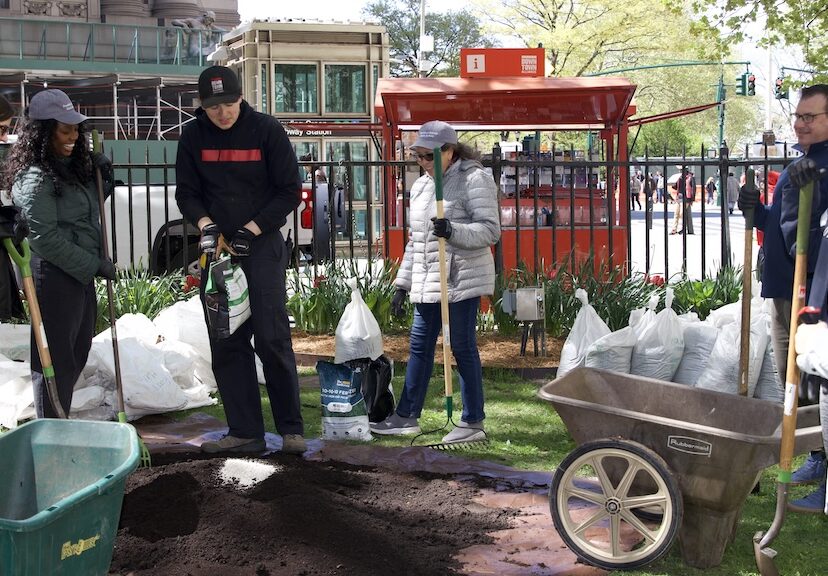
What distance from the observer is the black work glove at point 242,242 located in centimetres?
570

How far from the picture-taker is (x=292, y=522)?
180 inches

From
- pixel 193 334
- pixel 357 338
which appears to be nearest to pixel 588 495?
pixel 357 338

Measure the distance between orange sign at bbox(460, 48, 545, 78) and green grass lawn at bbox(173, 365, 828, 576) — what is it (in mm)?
5493

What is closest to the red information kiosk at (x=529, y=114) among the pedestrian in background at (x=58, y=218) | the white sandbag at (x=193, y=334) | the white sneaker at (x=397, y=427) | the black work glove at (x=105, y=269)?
the white sandbag at (x=193, y=334)

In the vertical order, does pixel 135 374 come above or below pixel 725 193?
below

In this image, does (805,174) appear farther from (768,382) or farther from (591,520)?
(768,382)

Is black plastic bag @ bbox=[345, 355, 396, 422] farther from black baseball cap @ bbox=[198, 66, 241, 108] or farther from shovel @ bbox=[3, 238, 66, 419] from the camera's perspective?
shovel @ bbox=[3, 238, 66, 419]

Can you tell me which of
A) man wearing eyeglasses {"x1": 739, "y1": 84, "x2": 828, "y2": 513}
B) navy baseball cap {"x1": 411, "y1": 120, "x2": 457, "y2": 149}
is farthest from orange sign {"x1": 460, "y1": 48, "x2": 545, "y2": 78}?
man wearing eyeglasses {"x1": 739, "y1": 84, "x2": 828, "y2": 513}

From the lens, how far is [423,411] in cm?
740

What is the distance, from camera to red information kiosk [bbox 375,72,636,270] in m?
11.8

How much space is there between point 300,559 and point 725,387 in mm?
3022

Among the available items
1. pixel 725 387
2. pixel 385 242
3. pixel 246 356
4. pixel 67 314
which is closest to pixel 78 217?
pixel 67 314

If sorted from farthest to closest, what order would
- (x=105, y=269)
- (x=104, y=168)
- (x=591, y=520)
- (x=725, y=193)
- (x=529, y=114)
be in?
(x=529, y=114), (x=725, y=193), (x=104, y=168), (x=105, y=269), (x=591, y=520)

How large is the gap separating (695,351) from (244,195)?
2.89 m
